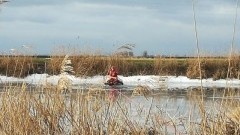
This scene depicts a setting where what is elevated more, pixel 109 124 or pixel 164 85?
pixel 164 85

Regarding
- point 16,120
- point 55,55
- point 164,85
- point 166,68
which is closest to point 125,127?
point 164,85

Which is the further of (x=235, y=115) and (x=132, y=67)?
(x=132, y=67)

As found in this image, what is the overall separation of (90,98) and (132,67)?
23.7 metres

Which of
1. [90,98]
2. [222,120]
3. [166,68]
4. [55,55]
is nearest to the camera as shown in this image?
[222,120]

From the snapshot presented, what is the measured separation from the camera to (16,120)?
18.3ft

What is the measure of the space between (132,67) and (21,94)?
23.6m

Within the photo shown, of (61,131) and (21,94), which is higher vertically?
(21,94)

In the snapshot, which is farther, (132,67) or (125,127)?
(132,67)

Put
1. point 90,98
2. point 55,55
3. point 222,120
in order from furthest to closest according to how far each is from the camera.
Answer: point 55,55, point 90,98, point 222,120

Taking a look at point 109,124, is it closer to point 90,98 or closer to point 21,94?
point 90,98

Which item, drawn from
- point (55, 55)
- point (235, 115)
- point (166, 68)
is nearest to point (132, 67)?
point (166, 68)

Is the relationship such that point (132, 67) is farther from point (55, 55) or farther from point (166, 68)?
point (55, 55)

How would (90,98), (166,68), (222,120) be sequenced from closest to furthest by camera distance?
(222,120), (90,98), (166,68)

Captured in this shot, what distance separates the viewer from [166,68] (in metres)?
29.0
